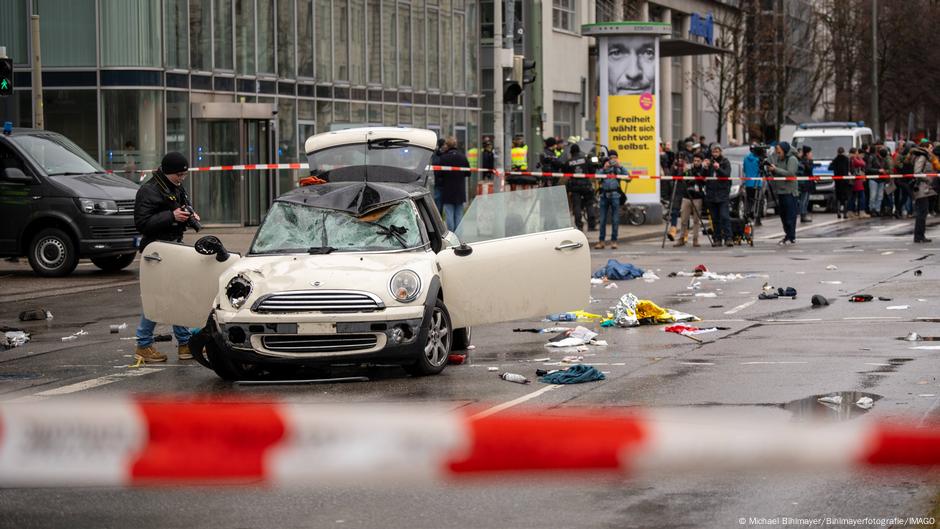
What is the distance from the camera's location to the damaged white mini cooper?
10625 millimetres

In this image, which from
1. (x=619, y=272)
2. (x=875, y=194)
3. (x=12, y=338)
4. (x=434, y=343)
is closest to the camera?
(x=434, y=343)

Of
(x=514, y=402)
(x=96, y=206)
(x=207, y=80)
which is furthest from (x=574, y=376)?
(x=207, y=80)

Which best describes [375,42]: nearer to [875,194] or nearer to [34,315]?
[875,194]

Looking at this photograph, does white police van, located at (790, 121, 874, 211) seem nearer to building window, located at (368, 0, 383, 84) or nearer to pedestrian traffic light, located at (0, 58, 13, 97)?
building window, located at (368, 0, 383, 84)

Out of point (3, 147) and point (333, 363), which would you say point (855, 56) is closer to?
point (3, 147)

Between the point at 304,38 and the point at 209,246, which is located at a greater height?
the point at 304,38

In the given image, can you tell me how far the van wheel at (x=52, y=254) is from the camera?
68.4 ft

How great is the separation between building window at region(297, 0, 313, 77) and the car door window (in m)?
24.4

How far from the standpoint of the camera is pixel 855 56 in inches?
2894

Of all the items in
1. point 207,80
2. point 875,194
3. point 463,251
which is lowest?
point 875,194

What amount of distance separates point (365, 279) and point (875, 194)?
29.8 m

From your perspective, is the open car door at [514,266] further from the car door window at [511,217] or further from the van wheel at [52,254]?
the van wheel at [52,254]

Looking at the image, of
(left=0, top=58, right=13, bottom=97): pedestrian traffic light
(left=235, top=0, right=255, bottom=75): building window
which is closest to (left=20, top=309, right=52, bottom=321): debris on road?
(left=0, top=58, right=13, bottom=97): pedestrian traffic light

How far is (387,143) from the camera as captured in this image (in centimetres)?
1961
